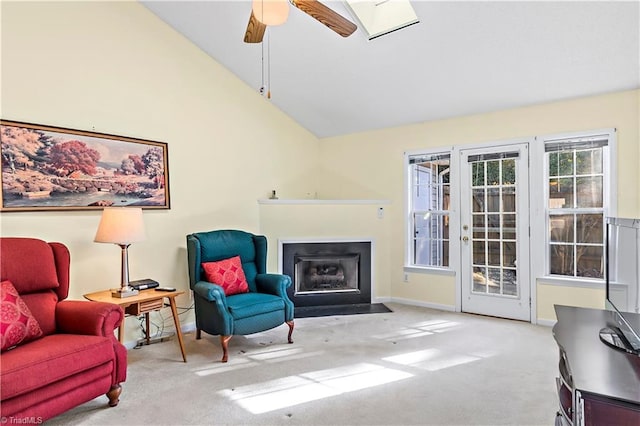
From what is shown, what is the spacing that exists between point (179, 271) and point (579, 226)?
164 inches

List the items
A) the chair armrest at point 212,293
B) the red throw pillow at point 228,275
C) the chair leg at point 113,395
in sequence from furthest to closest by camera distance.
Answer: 1. the red throw pillow at point 228,275
2. the chair armrest at point 212,293
3. the chair leg at point 113,395

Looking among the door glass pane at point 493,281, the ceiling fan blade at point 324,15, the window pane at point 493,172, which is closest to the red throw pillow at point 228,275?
the ceiling fan blade at point 324,15

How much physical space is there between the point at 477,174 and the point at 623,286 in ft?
9.42

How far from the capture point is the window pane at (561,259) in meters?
3.93

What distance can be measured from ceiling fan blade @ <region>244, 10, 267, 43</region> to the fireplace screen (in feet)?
8.99

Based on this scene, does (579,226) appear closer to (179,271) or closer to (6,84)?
(179,271)

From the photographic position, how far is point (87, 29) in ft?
10.5

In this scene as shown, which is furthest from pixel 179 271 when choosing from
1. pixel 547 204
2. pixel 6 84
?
pixel 547 204

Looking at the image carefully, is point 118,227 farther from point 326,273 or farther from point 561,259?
point 561,259

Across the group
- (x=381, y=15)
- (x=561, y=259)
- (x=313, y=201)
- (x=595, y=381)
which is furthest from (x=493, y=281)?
(x=595, y=381)

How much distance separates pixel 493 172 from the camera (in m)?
Result: 4.33

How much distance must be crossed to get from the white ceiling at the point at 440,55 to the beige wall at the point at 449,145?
146mm

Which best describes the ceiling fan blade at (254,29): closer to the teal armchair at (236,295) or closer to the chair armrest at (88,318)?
the teal armchair at (236,295)

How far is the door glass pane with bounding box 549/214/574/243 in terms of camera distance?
393cm
